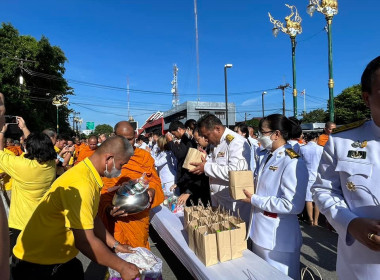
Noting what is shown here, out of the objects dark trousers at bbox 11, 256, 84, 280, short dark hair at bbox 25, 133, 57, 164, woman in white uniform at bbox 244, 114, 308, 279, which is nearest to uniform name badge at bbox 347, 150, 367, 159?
woman in white uniform at bbox 244, 114, 308, 279

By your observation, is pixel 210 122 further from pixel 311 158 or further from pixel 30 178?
pixel 311 158

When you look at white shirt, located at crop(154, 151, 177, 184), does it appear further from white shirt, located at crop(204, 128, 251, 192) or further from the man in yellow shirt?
the man in yellow shirt

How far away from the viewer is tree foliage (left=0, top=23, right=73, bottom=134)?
1956 centimetres

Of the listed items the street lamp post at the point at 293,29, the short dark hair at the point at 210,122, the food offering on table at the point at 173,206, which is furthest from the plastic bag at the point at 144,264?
the street lamp post at the point at 293,29

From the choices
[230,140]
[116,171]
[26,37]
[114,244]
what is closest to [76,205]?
[116,171]

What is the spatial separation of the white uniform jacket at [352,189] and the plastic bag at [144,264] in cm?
126

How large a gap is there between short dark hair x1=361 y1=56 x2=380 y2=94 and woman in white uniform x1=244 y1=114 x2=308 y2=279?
0.96 m

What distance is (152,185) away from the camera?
9.99ft

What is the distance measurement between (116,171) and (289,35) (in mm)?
15720

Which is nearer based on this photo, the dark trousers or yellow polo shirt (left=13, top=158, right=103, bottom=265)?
yellow polo shirt (left=13, top=158, right=103, bottom=265)

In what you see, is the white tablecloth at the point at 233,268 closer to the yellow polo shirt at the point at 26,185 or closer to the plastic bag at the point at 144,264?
the plastic bag at the point at 144,264

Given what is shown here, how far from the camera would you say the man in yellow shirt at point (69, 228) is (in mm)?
1642

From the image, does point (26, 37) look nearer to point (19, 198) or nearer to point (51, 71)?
point (51, 71)

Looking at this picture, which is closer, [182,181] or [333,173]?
[333,173]
